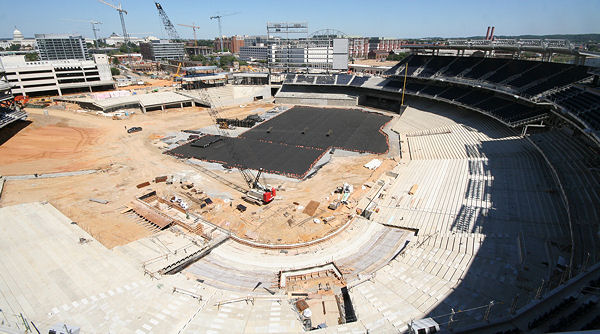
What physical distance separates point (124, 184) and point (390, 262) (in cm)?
3118

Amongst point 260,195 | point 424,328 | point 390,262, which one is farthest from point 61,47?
point 424,328

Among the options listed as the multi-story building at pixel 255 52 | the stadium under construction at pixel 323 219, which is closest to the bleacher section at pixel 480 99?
the stadium under construction at pixel 323 219

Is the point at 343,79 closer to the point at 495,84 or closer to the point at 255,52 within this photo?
the point at 495,84

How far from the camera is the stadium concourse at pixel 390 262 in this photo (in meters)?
15.4

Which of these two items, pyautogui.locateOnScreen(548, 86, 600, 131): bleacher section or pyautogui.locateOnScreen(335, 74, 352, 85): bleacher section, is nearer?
pyautogui.locateOnScreen(548, 86, 600, 131): bleacher section

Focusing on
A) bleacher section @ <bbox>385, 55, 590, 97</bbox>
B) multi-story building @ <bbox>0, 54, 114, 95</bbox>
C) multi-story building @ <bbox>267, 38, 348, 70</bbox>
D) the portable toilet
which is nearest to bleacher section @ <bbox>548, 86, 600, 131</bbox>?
bleacher section @ <bbox>385, 55, 590, 97</bbox>

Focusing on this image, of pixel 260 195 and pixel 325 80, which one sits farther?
pixel 325 80

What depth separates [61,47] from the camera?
147m

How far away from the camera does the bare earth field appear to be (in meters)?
26.5

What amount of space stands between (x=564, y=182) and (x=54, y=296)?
123 ft

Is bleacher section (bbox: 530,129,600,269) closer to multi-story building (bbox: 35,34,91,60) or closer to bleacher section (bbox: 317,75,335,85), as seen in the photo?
bleacher section (bbox: 317,75,335,85)

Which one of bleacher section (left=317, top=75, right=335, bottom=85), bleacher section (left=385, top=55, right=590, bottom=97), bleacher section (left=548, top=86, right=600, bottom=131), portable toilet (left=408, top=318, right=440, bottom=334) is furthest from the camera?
bleacher section (left=317, top=75, right=335, bottom=85)

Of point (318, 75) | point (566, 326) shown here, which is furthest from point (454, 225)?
point (318, 75)

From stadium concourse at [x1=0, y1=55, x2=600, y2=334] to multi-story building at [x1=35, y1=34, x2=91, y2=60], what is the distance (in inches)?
6234
